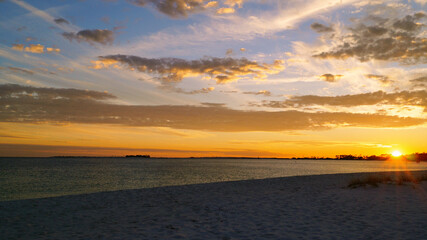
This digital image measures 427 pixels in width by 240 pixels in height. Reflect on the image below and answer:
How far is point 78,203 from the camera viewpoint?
17.9 meters

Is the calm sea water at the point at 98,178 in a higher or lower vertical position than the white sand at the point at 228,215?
lower

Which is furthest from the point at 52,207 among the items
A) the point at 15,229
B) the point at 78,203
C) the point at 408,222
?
the point at 408,222

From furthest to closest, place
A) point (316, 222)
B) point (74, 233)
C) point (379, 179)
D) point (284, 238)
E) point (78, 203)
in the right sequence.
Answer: point (379, 179) < point (78, 203) < point (316, 222) < point (74, 233) < point (284, 238)

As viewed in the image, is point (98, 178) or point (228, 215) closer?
point (228, 215)

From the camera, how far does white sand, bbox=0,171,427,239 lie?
34.9 ft

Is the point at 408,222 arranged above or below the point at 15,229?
above

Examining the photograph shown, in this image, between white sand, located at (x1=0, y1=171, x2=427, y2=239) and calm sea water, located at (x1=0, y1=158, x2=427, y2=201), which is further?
calm sea water, located at (x1=0, y1=158, x2=427, y2=201)

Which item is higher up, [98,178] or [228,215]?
[228,215]

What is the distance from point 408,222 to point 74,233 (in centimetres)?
1260

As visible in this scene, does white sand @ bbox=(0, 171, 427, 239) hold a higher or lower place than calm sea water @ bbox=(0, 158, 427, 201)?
higher

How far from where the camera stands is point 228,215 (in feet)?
45.6

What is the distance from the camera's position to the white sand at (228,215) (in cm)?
1064

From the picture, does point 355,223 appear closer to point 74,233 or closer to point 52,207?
point 74,233

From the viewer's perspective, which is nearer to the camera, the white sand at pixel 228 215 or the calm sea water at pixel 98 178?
the white sand at pixel 228 215
